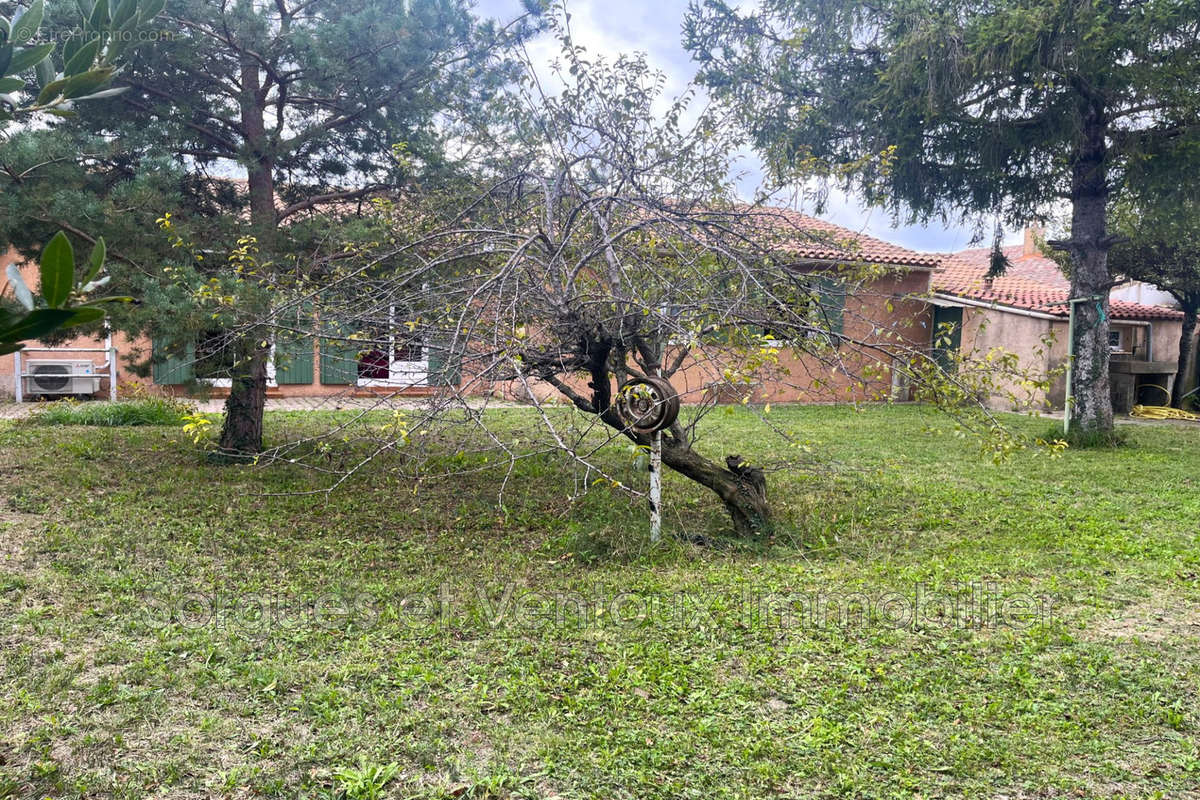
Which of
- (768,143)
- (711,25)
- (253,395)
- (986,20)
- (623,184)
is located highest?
(711,25)

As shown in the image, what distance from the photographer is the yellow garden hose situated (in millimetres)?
14758

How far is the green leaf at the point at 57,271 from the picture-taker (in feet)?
3.04

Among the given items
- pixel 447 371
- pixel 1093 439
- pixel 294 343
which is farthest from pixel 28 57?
pixel 1093 439

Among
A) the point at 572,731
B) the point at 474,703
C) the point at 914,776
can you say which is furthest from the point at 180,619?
the point at 914,776

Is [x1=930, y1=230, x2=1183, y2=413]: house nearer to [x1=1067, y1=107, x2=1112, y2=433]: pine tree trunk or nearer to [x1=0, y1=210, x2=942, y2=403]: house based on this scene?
[x1=1067, y1=107, x2=1112, y2=433]: pine tree trunk

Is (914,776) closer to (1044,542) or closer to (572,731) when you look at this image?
(572,731)

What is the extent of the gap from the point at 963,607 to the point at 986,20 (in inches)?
304

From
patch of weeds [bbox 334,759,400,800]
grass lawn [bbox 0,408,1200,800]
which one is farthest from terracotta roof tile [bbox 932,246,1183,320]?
patch of weeds [bbox 334,759,400,800]

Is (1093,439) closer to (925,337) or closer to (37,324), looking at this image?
(925,337)

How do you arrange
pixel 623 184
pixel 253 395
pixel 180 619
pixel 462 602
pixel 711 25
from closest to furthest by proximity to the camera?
pixel 180 619 → pixel 462 602 → pixel 623 184 → pixel 253 395 → pixel 711 25

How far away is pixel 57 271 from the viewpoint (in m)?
0.93

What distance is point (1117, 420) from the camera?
14.2 metres

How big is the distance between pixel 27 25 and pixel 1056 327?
16666mm

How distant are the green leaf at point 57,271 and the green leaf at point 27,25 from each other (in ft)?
2.03
